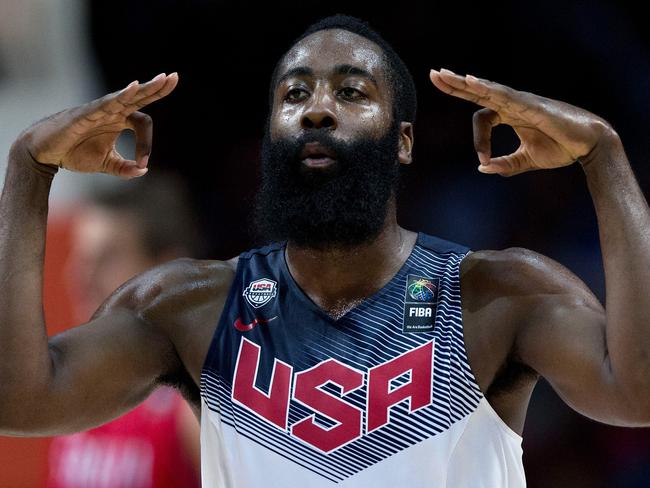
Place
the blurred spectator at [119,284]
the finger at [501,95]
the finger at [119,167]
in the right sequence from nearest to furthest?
the finger at [501,95] → the finger at [119,167] → the blurred spectator at [119,284]

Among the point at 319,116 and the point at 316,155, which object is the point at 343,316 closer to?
the point at 316,155

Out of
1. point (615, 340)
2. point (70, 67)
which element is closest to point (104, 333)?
point (615, 340)

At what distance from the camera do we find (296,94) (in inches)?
128

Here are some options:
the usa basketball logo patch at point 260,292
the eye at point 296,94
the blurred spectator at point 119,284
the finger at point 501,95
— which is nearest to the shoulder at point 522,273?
the finger at point 501,95

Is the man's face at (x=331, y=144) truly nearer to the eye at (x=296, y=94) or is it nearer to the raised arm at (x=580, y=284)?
the eye at (x=296, y=94)

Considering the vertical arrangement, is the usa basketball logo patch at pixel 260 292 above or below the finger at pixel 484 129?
below

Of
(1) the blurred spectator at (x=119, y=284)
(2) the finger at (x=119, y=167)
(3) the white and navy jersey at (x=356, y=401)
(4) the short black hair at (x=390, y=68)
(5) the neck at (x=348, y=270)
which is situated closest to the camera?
(3) the white and navy jersey at (x=356, y=401)

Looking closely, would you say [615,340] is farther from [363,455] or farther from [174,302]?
[174,302]

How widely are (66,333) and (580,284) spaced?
1.49 metres

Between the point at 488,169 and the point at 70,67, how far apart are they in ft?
12.6

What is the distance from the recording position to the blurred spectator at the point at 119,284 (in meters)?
4.84

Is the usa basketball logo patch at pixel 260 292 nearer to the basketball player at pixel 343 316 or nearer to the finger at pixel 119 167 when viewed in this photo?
the basketball player at pixel 343 316

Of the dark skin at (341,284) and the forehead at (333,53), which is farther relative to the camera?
the forehead at (333,53)

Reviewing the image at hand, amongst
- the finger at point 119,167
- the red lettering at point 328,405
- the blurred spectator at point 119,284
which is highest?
the finger at point 119,167
